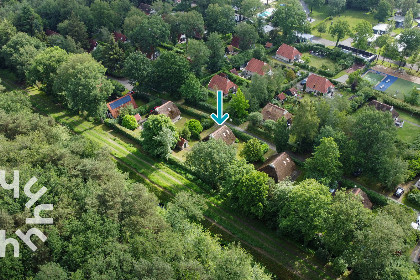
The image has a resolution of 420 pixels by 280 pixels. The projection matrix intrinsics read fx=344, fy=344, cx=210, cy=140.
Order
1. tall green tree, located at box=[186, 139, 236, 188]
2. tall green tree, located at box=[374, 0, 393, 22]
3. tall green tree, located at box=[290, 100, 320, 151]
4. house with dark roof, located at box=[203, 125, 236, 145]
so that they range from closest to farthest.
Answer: tall green tree, located at box=[186, 139, 236, 188] < tall green tree, located at box=[290, 100, 320, 151] < house with dark roof, located at box=[203, 125, 236, 145] < tall green tree, located at box=[374, 0, 393, 22]

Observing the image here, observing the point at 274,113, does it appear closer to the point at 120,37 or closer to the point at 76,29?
the point at 120,37

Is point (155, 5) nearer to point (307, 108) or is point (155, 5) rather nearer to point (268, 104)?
point (268, 104)

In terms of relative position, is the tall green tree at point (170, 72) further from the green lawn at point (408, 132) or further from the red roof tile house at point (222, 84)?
the green lawn at point (408, 132)

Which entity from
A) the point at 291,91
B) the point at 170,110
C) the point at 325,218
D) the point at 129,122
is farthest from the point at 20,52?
the point at 325,218

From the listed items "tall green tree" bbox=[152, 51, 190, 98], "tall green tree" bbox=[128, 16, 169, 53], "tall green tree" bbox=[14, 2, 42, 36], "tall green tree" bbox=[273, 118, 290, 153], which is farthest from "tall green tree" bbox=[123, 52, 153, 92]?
"tall green tree" bbox=[14, 2, 42, 36]

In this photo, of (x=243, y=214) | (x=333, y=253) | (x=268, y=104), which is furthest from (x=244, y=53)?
(x=333, y=253)

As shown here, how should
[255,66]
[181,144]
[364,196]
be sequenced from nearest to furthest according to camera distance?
[364,196]
[181,144]
[255,66]

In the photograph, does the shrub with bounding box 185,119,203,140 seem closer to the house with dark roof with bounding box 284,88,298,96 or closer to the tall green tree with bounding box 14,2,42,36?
the house with dark roof with bounding box 284,88,298,96
